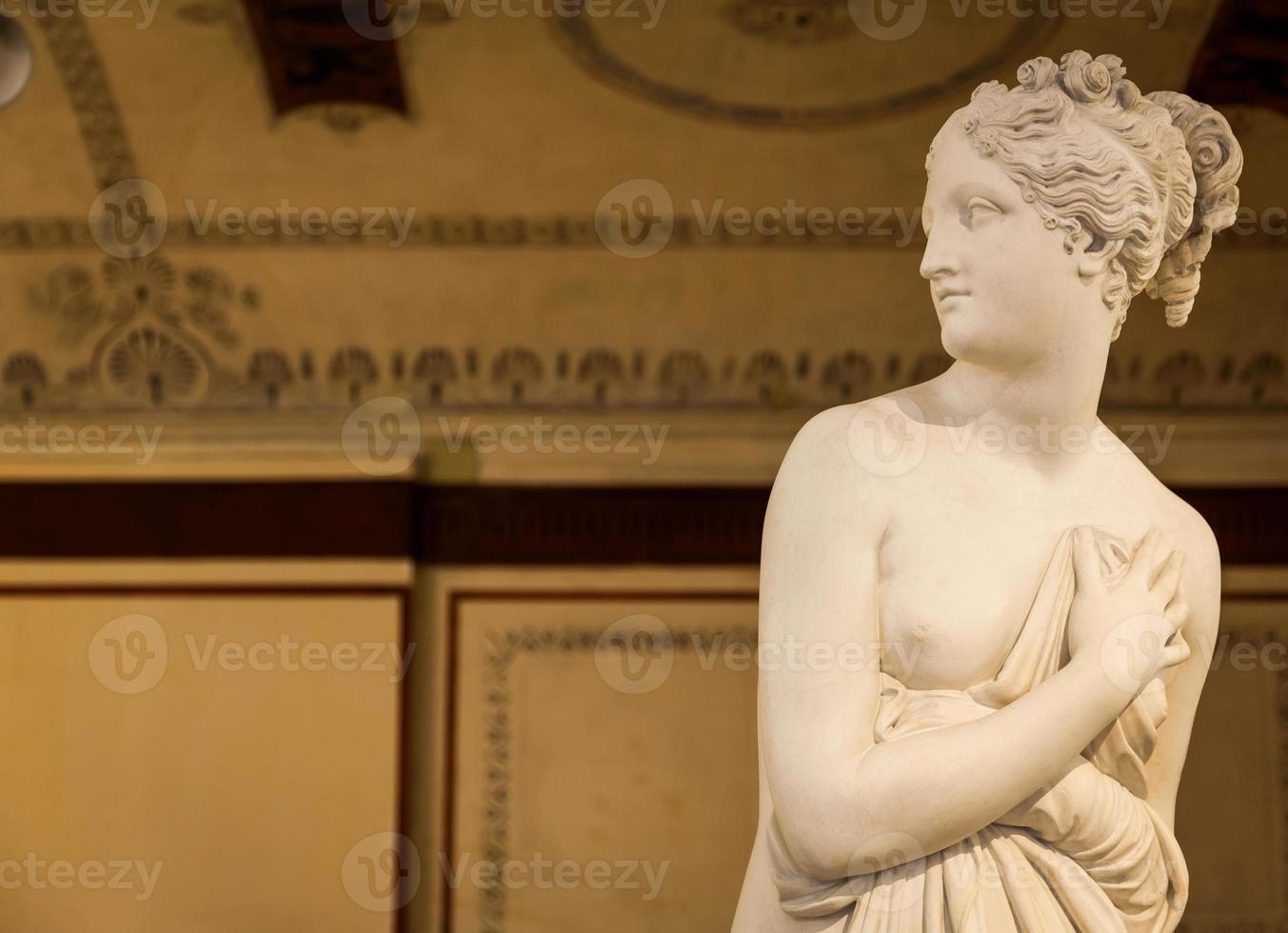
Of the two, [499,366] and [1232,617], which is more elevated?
[499,366]

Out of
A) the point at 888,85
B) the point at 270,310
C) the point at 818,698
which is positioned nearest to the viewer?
the point at 818,698

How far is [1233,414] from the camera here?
305 inches

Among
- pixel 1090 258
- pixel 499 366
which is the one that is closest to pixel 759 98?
pixel 499 366

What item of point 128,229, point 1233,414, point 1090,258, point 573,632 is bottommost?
point 573,632

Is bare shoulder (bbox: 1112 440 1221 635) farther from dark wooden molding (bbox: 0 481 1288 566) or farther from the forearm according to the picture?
dark wooden molding (bbox: 0 481 1288 566)

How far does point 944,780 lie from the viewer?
2559mm

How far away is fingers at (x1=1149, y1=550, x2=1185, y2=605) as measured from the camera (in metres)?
2.76

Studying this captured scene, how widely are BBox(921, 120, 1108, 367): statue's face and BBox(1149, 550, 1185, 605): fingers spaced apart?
0.37 meters

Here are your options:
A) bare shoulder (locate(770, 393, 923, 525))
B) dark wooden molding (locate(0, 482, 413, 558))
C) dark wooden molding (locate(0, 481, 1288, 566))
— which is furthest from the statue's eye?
dark wooden molding (locate(0, 482, 413, 558))

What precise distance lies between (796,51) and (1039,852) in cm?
518

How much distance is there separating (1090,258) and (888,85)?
4.74 metres

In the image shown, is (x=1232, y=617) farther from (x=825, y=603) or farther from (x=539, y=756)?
(x=825, y=603)

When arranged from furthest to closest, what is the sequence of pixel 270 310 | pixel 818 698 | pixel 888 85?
pixel 270 310 < pixel 888 85 < pixel 818 698

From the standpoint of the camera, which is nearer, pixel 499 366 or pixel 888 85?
pixel 888 85
